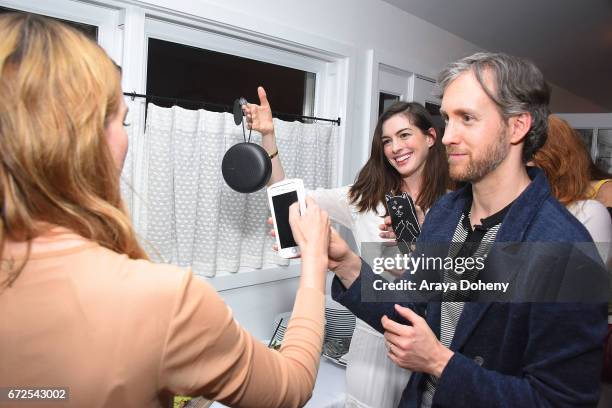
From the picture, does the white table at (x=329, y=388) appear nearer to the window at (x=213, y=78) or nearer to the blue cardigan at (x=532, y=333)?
the blue cardigan at (x=532, y=333)

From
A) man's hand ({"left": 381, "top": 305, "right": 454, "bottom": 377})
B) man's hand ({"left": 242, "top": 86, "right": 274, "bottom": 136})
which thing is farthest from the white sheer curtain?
man's hand ({"left": 381, "top": 305, "right": 454, "bottom": 377})

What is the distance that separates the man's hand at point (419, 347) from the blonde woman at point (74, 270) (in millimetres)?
502

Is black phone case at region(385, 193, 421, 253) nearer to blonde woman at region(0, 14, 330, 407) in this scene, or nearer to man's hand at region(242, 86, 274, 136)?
man's hand at region(242, 86, 274, 136)

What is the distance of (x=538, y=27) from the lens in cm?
351

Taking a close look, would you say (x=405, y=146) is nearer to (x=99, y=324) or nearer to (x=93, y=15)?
(x=93, y=15)

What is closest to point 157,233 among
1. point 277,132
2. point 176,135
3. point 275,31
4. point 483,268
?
point 176,135

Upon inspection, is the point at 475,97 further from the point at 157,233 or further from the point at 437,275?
the point at 157,233

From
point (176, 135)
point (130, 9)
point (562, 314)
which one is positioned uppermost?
point (130, 9)

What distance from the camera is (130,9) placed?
1.62 meters

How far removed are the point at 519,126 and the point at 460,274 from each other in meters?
0.37

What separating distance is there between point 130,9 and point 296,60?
2.83 ft

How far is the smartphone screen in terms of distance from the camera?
1119 mm

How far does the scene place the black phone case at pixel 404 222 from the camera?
1.59 metres

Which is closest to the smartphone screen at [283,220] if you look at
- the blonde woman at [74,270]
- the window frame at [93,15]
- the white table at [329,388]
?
the blonde woman at [74,270]
